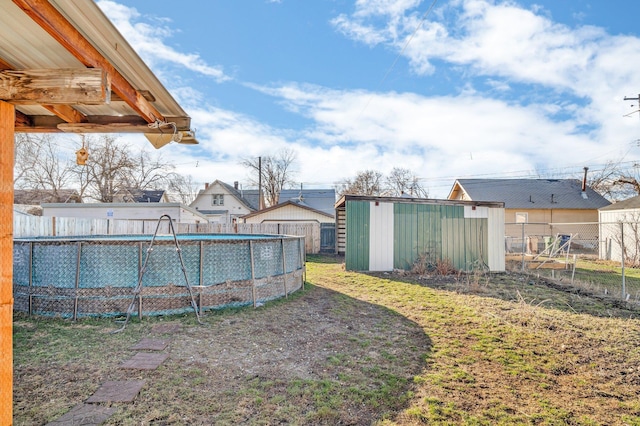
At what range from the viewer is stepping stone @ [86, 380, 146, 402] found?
269 cm

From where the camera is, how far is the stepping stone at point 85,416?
2.34m

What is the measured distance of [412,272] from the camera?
9547mm

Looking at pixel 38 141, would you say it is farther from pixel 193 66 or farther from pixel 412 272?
pixel 412 272

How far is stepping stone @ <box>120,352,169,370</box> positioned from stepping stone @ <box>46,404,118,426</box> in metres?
0.72

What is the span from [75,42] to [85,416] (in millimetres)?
2550

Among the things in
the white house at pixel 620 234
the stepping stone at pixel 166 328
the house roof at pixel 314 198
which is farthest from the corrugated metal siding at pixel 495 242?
the house roof at pixel 314 198

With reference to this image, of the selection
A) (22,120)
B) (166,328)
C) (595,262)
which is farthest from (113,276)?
(595,262)

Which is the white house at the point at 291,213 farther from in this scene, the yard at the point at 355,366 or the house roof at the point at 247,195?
the yard at the point at 355,366

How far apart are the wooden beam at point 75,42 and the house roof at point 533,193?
22.5 meters

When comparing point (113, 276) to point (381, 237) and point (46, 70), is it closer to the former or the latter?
point (46, 70)

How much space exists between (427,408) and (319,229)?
539 inches

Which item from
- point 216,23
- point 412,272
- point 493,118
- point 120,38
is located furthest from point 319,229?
point 120,38

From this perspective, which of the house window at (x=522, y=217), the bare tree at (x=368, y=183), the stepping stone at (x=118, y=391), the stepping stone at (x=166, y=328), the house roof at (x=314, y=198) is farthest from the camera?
the bare tree at (x=368, y=183)

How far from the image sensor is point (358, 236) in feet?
33.0
